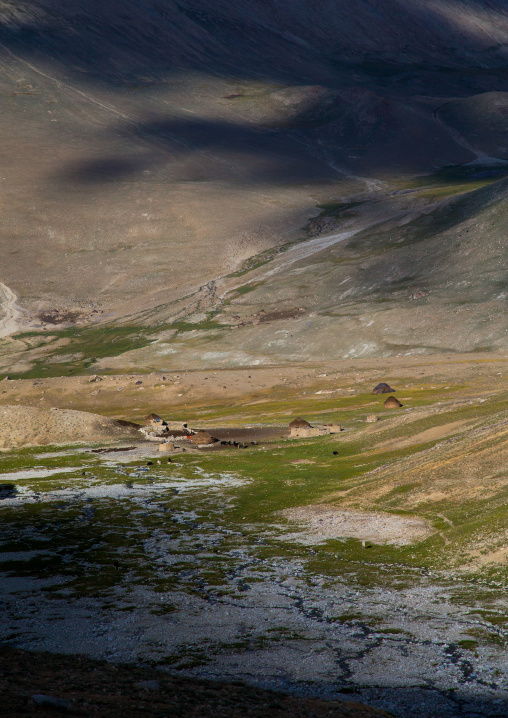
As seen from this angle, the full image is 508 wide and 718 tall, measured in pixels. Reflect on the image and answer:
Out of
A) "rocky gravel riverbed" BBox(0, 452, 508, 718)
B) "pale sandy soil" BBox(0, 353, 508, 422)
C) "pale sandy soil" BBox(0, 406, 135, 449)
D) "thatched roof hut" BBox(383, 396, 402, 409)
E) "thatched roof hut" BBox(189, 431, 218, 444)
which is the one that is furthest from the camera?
"pale sandy soil" BBox(0, 353, 508, 422)

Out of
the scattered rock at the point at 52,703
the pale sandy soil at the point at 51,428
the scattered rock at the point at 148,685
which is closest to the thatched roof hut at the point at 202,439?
the pale sandy soil at the point at 51,428

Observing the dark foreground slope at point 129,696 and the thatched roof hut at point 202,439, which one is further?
the thatched roof hut at point 202,439

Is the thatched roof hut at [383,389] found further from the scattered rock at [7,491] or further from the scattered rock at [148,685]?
the scattered rock at [148,685]

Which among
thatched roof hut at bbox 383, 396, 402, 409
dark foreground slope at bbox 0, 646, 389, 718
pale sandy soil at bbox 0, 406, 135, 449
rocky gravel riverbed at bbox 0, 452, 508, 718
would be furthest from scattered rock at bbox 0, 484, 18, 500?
thatched roof hut at bbox 383, 396, 402, 409

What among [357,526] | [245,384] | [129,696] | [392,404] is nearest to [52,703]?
[129,696]

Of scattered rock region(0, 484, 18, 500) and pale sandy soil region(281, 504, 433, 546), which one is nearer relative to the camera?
pale sandy soil region(281, 504, 433, 546)

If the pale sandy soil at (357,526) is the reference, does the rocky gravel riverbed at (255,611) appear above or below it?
below

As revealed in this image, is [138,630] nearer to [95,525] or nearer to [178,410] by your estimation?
[95,525]

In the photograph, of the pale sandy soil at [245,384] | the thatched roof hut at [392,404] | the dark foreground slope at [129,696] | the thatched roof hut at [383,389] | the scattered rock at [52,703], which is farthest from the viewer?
the pale sandy soil at [245,384]

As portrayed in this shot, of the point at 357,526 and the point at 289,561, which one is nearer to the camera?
the point at 289,561

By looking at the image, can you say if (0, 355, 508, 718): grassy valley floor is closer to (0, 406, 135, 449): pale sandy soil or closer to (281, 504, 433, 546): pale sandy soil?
(281, 504, 433, 546): pale sandy soil

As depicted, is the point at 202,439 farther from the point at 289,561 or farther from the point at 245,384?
the point at 245,384

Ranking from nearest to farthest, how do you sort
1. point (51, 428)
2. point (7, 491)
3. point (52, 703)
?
point (52, 703)
point (7, 491)
point (51, 428)

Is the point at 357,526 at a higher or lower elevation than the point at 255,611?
higher
